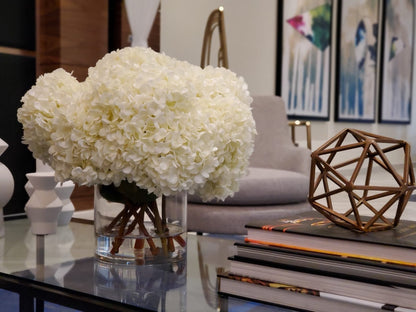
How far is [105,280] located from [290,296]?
1.36 feet

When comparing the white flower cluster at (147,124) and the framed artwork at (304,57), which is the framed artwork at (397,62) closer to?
the framed artwork at (304,57)

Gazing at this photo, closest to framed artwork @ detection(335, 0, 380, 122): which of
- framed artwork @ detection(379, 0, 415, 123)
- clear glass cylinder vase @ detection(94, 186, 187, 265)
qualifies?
framed artwork @ detection(379, 0, 415, 123)

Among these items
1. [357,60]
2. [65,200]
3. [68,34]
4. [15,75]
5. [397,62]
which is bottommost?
[65,200]

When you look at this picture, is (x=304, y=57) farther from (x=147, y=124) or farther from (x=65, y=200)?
(x=147, y=124)

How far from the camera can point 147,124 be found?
1.13 meters

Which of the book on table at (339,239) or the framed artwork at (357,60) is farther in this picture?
the framed artwork at (357,60)

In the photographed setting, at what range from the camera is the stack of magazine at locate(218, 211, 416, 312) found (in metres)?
0.90

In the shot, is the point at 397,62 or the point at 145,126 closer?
the point at 145,126


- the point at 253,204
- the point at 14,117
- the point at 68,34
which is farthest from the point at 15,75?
the point at 253,204

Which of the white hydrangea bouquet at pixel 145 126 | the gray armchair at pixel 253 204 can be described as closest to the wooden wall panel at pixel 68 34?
the gray armchair at pixel 253 204

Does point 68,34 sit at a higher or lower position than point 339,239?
higher

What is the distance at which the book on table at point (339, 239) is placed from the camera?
932mm

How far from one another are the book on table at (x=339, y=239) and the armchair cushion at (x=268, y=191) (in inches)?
63.7

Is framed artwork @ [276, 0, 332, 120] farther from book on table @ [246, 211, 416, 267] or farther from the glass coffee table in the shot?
book on table @ [246, 211, 416, 267]
